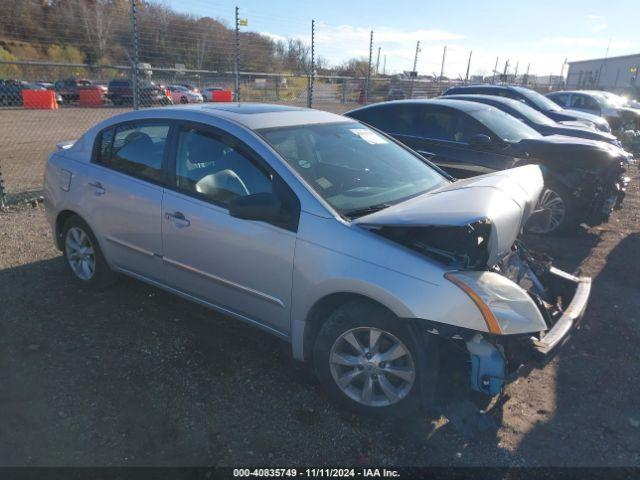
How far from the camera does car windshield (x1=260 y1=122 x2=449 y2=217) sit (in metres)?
3.11

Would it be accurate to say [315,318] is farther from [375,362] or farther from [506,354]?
[506,354]

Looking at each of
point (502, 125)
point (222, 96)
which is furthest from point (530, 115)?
point (222, 96)

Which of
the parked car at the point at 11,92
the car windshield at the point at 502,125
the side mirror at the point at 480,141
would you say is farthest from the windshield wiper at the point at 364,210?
the parked car at the point at 11,92

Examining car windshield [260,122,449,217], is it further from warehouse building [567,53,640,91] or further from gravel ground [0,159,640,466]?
warehouse building [567,53,640,91]

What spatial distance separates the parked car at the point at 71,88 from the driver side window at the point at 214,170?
29039mm

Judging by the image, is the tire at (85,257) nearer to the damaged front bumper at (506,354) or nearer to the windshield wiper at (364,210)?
the windshield wiper at (364,210)

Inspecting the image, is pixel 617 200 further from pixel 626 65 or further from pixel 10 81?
pixel 626 65

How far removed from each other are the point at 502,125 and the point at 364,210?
15.8 ft

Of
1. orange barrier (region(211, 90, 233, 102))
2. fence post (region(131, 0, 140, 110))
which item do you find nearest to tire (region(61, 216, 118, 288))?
fence post (region(131, 0, 140, 110))

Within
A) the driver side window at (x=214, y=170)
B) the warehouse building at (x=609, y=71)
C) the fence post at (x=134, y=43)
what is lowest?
the driver side window at (x=214, y=170)

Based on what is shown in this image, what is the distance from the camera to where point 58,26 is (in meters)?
9.91

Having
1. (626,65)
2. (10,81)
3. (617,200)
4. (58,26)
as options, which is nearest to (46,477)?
(617,200)

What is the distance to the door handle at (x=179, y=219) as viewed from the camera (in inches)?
133

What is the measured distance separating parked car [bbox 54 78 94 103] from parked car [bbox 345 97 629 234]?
27.5 m
